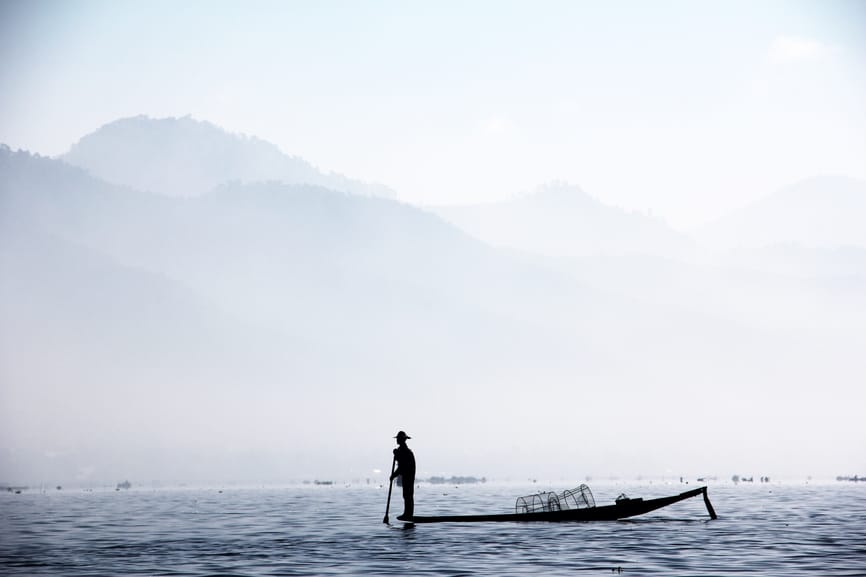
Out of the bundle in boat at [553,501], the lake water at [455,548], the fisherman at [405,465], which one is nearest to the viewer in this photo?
the lake water at [455,548]

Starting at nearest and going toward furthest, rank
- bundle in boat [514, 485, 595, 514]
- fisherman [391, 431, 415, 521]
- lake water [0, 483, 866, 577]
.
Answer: lake water [0, 483, 866, 577] < fisherman [391, 431, 415, 521] < bundle in boat [514, 485, 595, 514]

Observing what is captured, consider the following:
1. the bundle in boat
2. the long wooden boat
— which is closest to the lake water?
the long wooden boat

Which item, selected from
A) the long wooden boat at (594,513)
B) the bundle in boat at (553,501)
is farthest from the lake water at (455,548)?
the bundle in boat at (553,501)

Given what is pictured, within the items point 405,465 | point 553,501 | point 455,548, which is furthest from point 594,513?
point 455,548

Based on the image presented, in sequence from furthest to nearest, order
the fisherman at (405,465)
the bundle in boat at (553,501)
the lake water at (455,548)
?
the bundle in boat at (553,501) < the fisherman at (405,465) < the lake water at (455,548)

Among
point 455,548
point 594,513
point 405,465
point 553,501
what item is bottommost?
point 455,548

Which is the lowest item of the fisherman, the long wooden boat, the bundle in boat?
the long wooden boat

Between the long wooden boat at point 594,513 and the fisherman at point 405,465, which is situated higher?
the fisherman at point 405,465

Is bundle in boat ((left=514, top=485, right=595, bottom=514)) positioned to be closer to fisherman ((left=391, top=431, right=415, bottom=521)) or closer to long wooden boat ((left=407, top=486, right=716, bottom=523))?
long wooden boat ((left=407, top=486, right=716, bottom=523))

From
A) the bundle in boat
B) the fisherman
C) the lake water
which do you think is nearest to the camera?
the lake water

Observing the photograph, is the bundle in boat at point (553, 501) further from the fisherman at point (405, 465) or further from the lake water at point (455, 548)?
the fisherman at point (405, 465)

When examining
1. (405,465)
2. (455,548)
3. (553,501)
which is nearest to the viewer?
(455,548)

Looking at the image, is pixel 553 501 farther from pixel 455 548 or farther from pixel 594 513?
pixel 455 548

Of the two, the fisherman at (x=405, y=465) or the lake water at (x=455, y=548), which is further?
the fisherman at (x=405, y=465)
